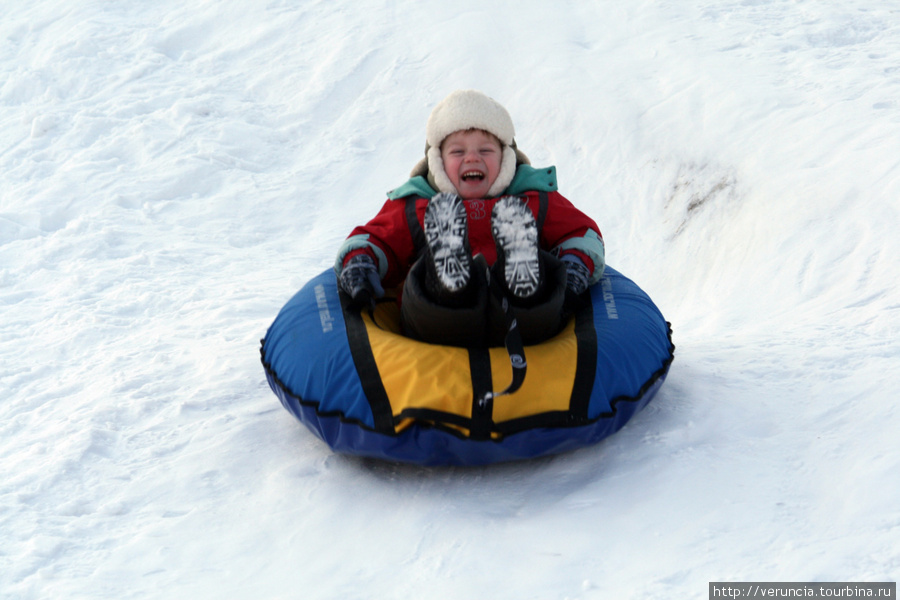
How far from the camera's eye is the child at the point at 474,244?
8.21ft

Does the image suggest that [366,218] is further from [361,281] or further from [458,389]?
[458,389]

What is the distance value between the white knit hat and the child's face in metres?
0.02

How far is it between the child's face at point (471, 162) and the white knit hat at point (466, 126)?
0.02 metres

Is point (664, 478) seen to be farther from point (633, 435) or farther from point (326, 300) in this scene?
point (326, 300)

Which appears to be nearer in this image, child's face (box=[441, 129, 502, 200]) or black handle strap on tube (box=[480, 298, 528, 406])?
black handle strap on tube (box=[480, 298, 528, 406])

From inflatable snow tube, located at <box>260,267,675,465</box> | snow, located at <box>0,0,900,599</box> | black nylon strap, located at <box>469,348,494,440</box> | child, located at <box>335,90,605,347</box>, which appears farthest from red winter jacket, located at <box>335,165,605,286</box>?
black nylon strap, located at <box>469,348,494,440</box>

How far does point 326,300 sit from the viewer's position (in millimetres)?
3004

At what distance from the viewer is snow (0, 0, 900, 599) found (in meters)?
2.20

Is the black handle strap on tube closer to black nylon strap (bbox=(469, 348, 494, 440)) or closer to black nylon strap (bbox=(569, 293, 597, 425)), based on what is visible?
black nylon strap (bbox=(469, 348, 494, 440))

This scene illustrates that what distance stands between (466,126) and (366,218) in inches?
99.5

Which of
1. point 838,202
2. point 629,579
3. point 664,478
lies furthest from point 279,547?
point 838,202

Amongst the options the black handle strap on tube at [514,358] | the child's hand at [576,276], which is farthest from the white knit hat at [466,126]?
the black handle strap on tube at [514,358]

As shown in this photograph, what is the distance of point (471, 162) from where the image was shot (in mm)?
3234

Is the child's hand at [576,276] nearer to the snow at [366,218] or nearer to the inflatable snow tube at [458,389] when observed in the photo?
the inflatable snow tube at [458,389]
